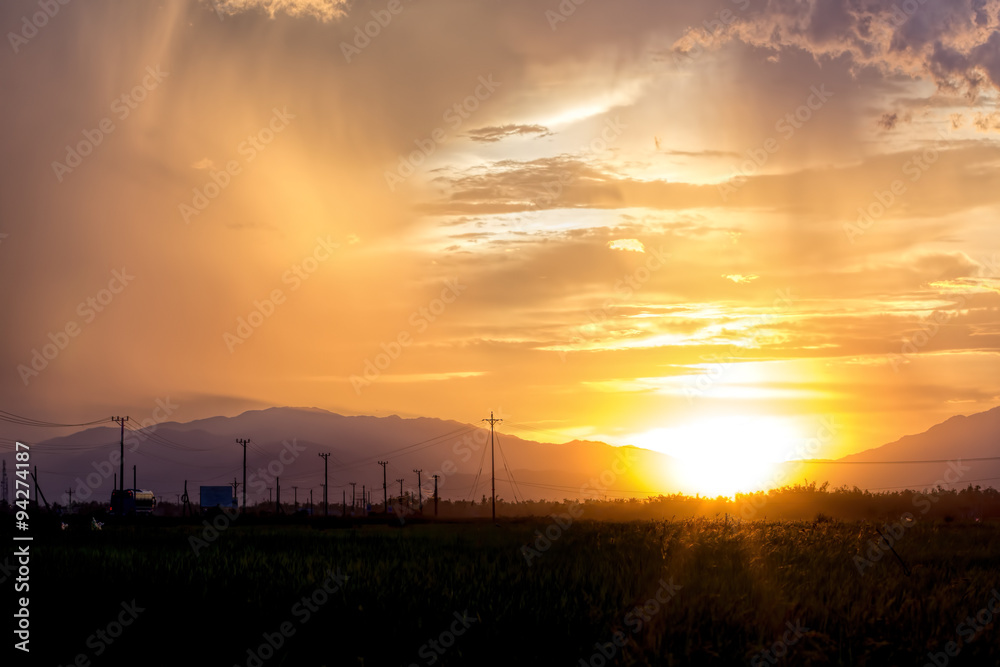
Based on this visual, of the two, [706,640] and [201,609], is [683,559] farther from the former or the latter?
[201,609]

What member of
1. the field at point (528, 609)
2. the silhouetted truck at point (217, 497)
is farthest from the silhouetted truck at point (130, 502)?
the field at point (528, 609)

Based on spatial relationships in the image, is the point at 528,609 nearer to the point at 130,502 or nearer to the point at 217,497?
the point at 130,502

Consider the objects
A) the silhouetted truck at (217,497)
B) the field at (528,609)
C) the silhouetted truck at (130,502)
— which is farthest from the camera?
the silhouetted truck at (217,497)

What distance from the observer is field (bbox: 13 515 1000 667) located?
15766 mm

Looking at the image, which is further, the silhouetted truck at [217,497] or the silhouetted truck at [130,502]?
the silhouetted truck at [217,497]

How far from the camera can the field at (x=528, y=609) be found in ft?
51.7

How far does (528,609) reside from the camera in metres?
18.0

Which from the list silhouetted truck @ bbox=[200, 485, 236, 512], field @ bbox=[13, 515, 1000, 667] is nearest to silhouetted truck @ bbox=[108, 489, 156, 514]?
silhouetted truck @ bbox=[200, 485, 236, 512]

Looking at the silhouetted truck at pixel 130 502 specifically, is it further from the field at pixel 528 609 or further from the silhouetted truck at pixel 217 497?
the field at pixel 528 609

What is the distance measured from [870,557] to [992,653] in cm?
1087

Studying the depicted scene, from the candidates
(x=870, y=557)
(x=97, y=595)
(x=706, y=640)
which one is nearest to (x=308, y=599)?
(x=97, y=595)

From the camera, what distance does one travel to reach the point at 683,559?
24422mm

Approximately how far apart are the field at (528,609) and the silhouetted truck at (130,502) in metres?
105

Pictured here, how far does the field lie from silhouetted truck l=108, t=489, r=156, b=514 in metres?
105
